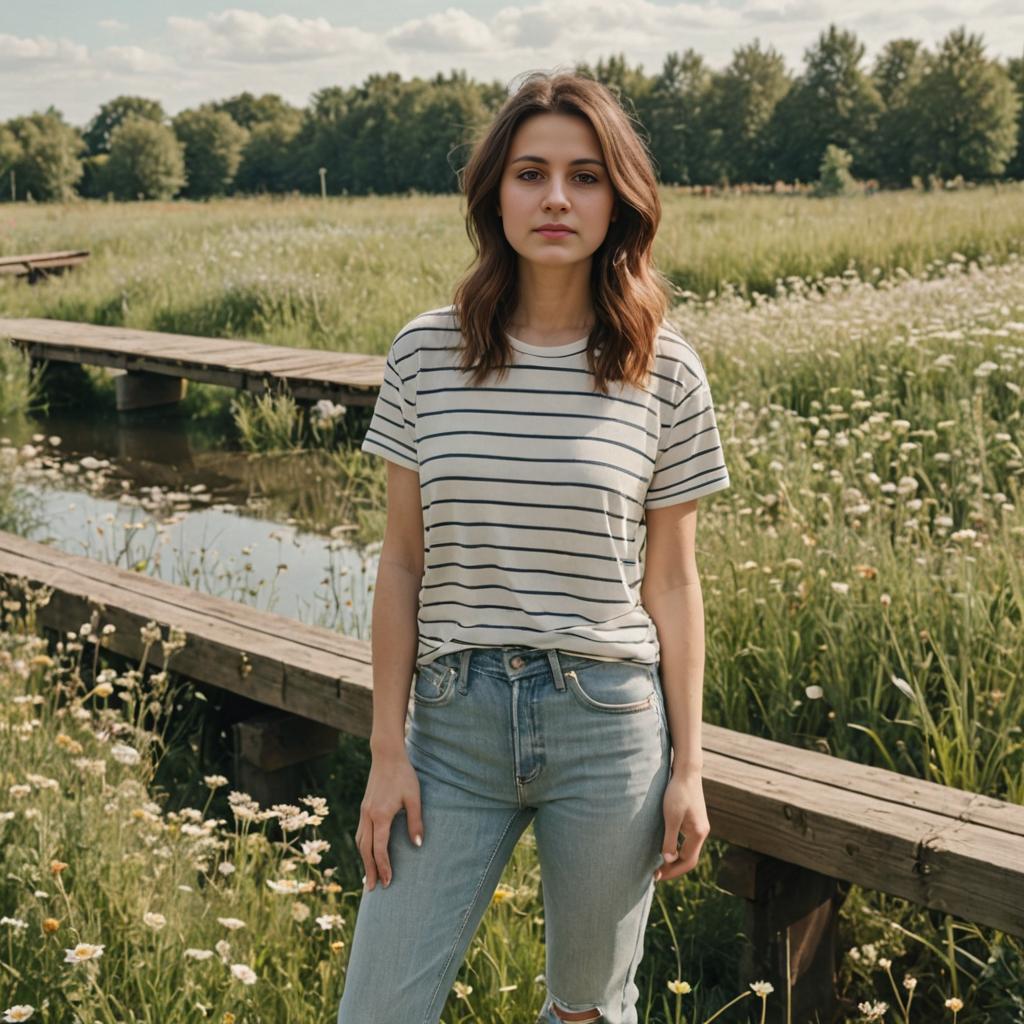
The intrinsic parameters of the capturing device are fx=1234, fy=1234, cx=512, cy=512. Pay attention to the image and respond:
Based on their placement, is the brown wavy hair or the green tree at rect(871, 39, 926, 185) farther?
the green tree at rect(871, 39, 926, 185)

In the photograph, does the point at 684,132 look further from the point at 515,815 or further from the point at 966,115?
the point at 515,815

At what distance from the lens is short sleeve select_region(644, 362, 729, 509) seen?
1.88 meters

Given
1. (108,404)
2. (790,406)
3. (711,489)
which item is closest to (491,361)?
(711,489)

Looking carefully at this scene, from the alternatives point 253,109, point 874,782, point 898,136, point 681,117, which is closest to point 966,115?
point 898,136

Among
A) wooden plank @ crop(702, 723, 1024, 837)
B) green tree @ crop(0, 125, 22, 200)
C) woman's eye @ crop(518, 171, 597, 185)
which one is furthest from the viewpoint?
green tree @ crop(0, 125, 22, 200)

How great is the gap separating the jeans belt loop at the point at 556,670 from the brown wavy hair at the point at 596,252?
15.7 inches

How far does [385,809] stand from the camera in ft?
5.90

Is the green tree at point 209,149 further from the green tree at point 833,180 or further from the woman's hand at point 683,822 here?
the woman's hand at point 683,822

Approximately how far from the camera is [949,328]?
7324 millimetres

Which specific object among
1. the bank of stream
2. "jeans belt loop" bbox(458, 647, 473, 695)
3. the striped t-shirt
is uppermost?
the striped t-shirt

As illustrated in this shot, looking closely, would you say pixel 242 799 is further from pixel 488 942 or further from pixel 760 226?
pixel 760 226

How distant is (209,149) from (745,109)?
144 feet

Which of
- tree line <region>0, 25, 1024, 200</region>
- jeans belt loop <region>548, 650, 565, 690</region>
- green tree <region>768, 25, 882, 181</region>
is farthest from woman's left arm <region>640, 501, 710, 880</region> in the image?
green tree <region>768, 25, 882, 181</region>

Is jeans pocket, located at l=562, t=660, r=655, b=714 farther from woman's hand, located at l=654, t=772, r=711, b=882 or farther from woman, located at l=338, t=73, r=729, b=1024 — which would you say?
woman's hand, located at l=654, t=772, r=711, b=882
